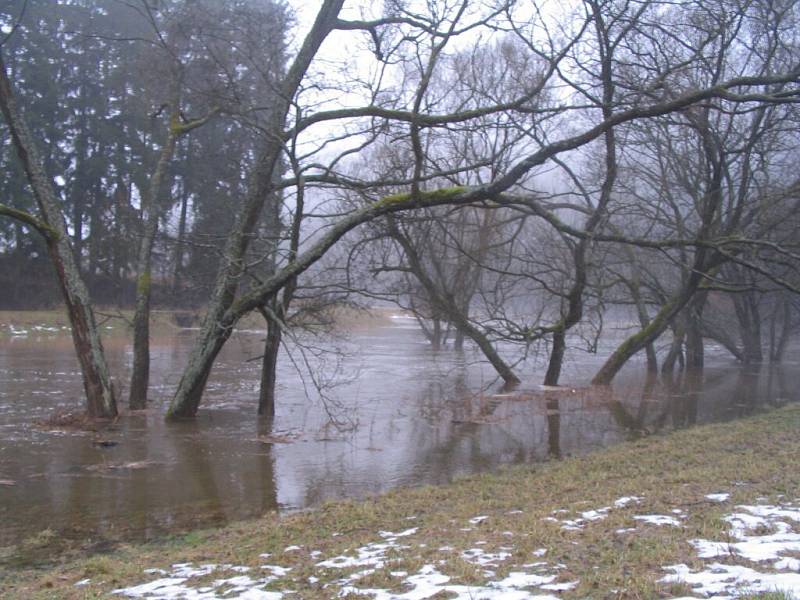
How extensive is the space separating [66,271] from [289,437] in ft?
16.5

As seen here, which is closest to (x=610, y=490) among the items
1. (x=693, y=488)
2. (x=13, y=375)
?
(x=693, y=488)

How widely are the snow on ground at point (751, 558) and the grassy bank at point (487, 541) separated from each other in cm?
6

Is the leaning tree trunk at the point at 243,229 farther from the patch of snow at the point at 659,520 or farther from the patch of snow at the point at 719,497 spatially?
the patch of snow at the point at 659,520

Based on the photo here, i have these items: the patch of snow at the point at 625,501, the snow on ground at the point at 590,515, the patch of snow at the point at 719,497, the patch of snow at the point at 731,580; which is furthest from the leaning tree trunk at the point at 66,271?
the patch of snow at the point at 731,580

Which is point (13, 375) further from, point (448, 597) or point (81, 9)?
point (448, 597)

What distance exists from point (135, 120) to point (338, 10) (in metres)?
26.3

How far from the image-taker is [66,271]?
14406mm

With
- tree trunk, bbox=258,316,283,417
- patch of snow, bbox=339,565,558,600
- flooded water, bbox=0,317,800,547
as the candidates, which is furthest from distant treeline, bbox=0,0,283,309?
patch of snow, bbox=339,565,558,600

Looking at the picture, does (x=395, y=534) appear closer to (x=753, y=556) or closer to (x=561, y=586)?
(x=561, y=586)

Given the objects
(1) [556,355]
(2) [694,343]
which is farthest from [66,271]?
(2) [694,343]

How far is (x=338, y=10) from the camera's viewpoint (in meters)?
15.3

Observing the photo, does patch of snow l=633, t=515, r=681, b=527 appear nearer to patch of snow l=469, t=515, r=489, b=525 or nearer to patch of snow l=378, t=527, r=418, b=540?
patch of snow l=469, t=515, r=489, b=525

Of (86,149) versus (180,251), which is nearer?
(180,251)

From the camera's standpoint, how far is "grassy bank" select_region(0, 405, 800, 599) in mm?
4902
